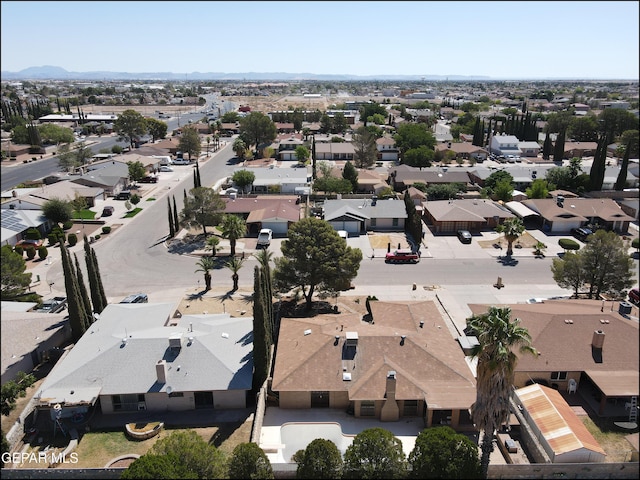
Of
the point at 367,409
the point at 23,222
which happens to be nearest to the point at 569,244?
the point at 367,409

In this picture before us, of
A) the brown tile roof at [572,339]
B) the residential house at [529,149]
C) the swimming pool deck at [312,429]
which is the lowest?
the swimming pool deck at [312,429]

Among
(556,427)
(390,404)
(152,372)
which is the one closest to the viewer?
(556,427)

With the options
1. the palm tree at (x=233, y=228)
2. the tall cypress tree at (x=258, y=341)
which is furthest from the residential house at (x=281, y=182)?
the tall cypress tree at (x=258, y=341)

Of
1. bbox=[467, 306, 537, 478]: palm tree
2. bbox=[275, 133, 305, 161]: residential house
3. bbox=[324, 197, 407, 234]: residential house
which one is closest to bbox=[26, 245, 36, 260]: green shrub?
bbox=[324, 197, 407, 234]: residential house

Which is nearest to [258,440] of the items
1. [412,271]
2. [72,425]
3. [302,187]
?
[72,425]

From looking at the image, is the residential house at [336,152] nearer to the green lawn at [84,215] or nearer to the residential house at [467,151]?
the residential house at [467,151]

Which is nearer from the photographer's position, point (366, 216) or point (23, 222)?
point (23, 222)

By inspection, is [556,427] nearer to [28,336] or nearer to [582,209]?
[28,336]
